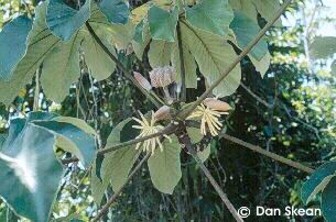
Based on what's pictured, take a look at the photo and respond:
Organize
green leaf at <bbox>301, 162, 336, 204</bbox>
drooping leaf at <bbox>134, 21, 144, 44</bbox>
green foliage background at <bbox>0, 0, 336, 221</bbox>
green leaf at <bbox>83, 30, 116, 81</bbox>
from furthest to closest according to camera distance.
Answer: green foliage background at <bbox>0, 0, 336, 221</bbox> < green leaf at <bbox>83, 30, 116, 81</bbox> < drooping leaf at <bbox>134, 21, 144, 44</bbox> < green leaf at <bbox>301, 162, 336, 204</bbox>

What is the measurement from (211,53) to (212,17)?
178 mm

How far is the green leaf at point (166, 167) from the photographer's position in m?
0.73

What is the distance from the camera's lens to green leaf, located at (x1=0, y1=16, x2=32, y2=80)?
54 centimetres

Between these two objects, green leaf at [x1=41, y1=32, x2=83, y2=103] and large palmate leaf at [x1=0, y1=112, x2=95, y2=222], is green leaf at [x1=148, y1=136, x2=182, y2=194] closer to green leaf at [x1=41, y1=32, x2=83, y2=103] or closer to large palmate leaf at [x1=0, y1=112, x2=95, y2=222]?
green leaf at [x1=41, y1=32, x2=83, y2=103]

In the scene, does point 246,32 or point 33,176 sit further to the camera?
point 246,32

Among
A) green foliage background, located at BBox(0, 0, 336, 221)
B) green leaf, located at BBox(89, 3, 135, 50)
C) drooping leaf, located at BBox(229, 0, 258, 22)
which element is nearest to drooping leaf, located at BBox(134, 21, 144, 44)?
green leaf, located at BBox(89, 3, 135, 50)

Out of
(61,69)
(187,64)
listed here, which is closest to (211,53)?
(187,64)

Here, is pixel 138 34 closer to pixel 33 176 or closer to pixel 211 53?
pixel 211 53

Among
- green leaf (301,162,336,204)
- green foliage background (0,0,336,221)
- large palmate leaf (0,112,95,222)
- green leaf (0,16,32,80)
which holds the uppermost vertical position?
green leaf (0,16,32,80)

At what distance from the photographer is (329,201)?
1.71ft

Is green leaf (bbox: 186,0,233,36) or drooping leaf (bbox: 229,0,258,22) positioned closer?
green leaf (bbox: 186,0,233,36)

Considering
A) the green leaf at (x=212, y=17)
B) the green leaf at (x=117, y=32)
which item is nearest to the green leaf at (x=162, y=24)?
the green leaf at (x=212, y=17)

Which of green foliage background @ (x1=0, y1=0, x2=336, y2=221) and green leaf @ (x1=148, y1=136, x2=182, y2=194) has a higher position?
green leaf @ (x1=148, y1=136, x2=182, y2=194)

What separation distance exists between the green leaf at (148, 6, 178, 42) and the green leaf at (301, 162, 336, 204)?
15cm
